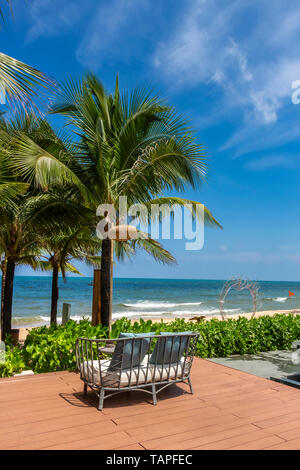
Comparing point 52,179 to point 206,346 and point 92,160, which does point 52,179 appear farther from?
point 206,346

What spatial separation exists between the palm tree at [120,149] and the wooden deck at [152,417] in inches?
112

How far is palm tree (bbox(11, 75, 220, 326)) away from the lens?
7133 mm

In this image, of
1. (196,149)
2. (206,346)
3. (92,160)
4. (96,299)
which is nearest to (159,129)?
(196,149)

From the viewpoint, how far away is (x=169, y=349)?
433 centimetres

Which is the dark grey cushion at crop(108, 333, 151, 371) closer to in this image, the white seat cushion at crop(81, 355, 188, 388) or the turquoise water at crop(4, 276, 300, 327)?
the white seat cushion at crop(81, 355, 188, 388)

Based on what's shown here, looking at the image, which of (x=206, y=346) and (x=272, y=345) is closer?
(x=206, y=346)

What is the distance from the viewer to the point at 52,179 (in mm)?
6379

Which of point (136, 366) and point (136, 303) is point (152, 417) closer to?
point (136, 366)

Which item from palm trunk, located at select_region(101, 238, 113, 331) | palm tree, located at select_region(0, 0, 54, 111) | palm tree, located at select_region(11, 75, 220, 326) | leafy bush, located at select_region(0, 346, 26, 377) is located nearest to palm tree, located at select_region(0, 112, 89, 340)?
palm tree, located at select_region(11, 75, 220, 326)

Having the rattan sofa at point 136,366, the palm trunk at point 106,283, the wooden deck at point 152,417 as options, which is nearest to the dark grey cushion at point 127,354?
the rattan sofa at point 136,366

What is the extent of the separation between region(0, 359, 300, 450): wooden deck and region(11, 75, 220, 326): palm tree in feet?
9.30

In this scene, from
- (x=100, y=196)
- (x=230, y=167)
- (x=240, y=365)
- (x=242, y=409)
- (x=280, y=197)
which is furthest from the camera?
(x=280, y=197)

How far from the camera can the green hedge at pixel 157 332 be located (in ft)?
18.2

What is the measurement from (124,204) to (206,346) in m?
3.37
